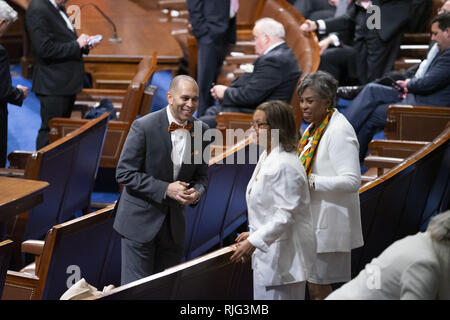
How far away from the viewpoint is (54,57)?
4965mm

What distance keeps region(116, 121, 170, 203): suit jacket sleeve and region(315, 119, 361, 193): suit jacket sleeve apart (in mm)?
607

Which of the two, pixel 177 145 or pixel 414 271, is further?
pixel 177 145

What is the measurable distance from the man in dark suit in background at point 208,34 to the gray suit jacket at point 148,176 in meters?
3.19

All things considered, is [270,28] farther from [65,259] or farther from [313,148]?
[65,259]

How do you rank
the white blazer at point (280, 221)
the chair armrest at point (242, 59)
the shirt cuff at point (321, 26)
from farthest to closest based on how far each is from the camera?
1. the chair armrest at point (242, 59)
2. the shirt cuff at point (321, 26)
3. the white blazer at point (280, 221)

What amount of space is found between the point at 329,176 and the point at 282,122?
0.36 metres

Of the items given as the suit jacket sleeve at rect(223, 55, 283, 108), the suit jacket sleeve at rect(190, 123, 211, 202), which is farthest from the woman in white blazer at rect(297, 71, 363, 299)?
the suit jacket sleeve at rect(223, 55, 283, 108)

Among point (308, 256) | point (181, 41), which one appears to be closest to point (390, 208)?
point (308, 256)

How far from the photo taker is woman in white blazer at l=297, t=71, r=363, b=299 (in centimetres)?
253

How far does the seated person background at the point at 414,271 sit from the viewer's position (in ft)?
5.96

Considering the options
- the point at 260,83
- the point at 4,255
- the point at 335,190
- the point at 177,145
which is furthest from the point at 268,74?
the point at 4,255

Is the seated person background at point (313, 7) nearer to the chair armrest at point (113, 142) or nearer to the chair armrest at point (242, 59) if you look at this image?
the chair armrest at point (242, 59)

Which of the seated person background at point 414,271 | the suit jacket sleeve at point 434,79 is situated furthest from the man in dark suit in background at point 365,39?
the seated person background at point 414,271
